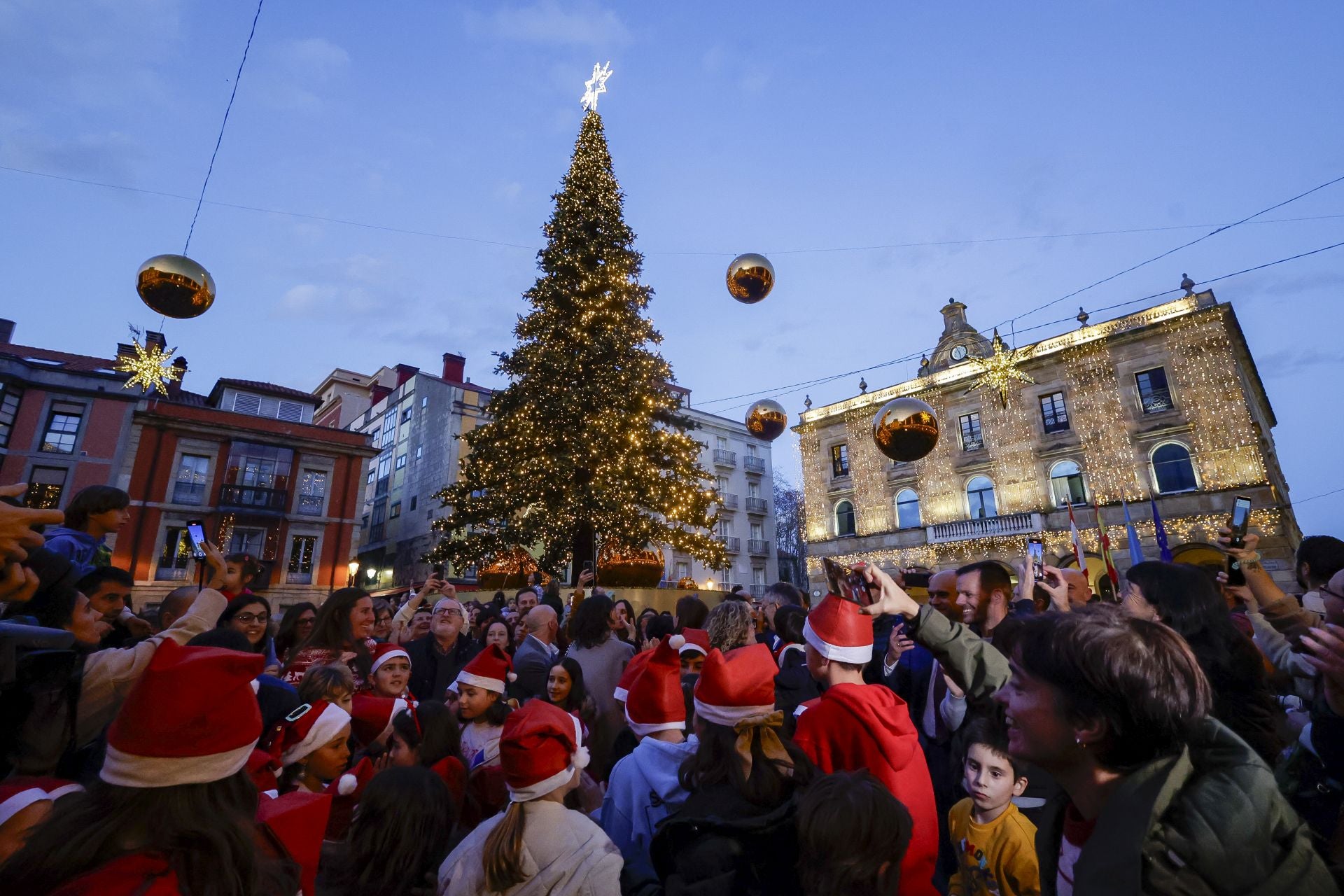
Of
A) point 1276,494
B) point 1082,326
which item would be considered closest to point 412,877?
point 1276,494

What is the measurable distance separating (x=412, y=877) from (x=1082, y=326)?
1151 inches

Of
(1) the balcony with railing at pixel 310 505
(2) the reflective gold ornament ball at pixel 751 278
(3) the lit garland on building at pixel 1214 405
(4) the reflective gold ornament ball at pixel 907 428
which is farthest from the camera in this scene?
(1) the balcony with railing at pixel 310 505

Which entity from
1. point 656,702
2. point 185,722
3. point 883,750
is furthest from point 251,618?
point 883,750

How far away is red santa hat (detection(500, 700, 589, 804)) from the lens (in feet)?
7.27

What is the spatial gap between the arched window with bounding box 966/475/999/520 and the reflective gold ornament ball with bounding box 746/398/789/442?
14.9m

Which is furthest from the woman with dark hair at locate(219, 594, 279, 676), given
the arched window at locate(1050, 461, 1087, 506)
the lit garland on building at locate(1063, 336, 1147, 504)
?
the arched window at locate(1050, 461, 1087, 506)

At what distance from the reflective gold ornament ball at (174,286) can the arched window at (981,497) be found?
2627 cm

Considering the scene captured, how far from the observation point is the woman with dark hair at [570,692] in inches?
171

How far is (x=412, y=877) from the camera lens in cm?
243

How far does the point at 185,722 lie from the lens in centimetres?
153

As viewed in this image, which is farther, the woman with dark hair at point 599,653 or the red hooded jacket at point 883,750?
the woman with dark hair at point 599,653

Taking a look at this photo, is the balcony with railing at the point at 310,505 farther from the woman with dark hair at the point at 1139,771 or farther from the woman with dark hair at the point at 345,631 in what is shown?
the woman with dark hair at the point at 1139,771

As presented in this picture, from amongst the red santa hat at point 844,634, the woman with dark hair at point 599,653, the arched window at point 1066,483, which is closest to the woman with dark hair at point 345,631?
the woman with dark hair at point 599,653

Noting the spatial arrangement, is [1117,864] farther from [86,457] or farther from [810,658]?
[86,457]
